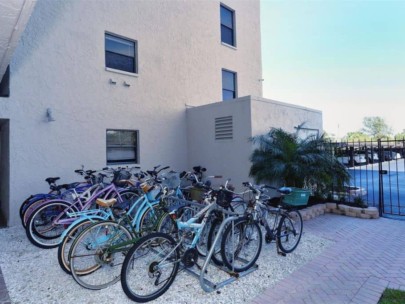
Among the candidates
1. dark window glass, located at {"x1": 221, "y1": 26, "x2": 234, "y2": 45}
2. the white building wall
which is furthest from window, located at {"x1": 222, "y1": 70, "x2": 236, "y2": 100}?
dark window glass, located at {"x1": 221, "y1": 26, "x2": 234, "y2": 45}

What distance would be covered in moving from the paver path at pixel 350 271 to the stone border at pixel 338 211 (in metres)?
0.75

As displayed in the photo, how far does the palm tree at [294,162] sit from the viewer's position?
6.80 metres

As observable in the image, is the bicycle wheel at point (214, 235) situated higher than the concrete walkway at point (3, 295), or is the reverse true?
the bicycle wheel at point (214, 235)

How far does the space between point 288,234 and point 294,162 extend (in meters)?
2.83

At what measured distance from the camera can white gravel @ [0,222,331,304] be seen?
10.3 ft

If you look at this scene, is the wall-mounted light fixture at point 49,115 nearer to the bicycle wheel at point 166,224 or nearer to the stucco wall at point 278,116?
the bicycle wheel at point 166,224

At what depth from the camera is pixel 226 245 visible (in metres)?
A: 3.57

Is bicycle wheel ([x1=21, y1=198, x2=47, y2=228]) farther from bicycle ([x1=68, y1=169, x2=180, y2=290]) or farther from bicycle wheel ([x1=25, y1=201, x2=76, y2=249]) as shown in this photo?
bicycle ([x1=68, y1=169, x2=180, y2=290])

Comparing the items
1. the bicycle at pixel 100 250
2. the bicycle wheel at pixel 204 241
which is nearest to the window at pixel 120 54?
the bicycle at pixel 100 250

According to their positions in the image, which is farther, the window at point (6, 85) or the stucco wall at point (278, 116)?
the stucco wall at point (278, 116)

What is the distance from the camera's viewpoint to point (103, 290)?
10.8 feet

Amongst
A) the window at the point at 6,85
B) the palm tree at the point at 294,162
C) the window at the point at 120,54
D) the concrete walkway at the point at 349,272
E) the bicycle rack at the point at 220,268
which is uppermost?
the window at the point at 120,54

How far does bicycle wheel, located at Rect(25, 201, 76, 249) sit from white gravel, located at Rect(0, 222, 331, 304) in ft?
0.62

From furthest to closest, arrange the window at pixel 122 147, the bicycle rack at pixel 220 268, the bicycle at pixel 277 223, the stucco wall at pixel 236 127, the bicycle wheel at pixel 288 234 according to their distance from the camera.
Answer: the window at pixel 122 147, the stucco wall at pixel 236 127, the bicycle wheel at pixel 288 234, the bicycle at pixel 277 223, the bicycle rack at pixel 220 268
